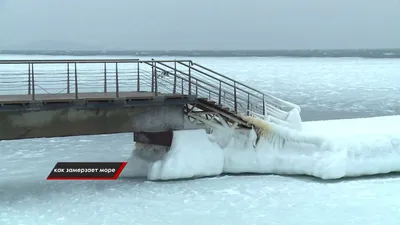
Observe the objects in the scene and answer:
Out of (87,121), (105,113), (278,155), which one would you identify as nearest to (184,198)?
(105,113)

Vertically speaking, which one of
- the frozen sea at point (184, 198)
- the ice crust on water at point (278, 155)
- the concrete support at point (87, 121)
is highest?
the concrete support at point (87, 121)

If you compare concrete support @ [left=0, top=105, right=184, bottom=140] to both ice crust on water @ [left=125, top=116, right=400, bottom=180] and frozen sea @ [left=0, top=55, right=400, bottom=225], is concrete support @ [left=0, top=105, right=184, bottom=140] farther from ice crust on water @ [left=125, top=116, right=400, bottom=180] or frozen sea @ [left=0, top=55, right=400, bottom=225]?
frozen sea @ [left=0, top=55, right=400, bottom=225]

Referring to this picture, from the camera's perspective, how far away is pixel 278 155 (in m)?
15.1

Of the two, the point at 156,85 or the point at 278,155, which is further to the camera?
the point at 278,155

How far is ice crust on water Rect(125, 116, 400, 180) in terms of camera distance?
14453 mm

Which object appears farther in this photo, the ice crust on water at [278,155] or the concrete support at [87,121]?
the ice crust on water at [278,155]

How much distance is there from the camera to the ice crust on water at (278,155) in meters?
14.5

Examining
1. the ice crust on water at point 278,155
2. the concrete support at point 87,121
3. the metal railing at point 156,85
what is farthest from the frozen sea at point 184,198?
the metal railing at point 156,85

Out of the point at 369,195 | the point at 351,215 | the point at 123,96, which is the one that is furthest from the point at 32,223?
the point at 369,195

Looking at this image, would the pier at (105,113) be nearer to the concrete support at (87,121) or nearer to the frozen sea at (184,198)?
the concrete support at (87,121)

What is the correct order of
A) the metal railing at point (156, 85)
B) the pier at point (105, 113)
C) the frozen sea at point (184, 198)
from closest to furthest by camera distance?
the frozen sea at point (184, 198), the pier at point (105, 113), the metal railing at point (156, 85)

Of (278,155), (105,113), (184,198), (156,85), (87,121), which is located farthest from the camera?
(278,155)

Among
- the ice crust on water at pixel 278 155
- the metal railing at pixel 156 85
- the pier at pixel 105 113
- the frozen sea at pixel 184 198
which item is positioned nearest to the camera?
the frozen sea at pixel 184 198

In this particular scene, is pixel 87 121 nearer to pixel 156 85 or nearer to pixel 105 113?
pixel 105 113
